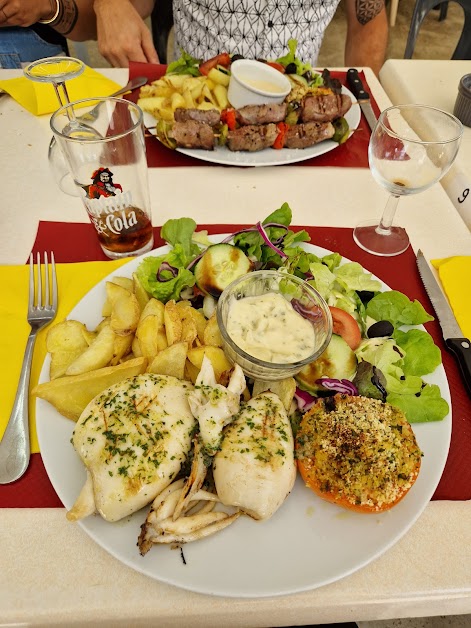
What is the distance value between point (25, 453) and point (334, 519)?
2.83 feet

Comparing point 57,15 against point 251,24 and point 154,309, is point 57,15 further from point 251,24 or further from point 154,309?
point 154,309

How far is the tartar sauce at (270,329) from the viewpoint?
1.44 m

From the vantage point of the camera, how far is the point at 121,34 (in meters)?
3.01

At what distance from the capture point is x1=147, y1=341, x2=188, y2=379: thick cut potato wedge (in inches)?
51.9

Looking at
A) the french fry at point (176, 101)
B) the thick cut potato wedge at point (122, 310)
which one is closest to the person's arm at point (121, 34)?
the french fry at point (176, 101)

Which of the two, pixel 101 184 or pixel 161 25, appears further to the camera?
pixel 161 25

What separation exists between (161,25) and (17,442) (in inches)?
143

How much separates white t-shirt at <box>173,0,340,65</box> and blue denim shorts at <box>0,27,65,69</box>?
0.98 m

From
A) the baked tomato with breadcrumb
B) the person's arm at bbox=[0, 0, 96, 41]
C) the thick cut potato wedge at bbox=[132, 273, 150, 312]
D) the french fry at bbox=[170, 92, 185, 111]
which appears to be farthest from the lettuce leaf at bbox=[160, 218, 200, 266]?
the person's arm at bbox=[0, 0, 96, 41]

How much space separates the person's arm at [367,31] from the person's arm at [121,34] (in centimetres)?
162

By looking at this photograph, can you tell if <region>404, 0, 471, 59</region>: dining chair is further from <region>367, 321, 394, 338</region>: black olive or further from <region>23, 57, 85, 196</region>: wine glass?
<region>367, 321, 394, 338</region>: black olive

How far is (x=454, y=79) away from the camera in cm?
291

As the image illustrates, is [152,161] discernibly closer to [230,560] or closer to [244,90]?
[244,90]

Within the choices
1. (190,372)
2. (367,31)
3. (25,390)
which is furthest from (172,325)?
(367,31)
